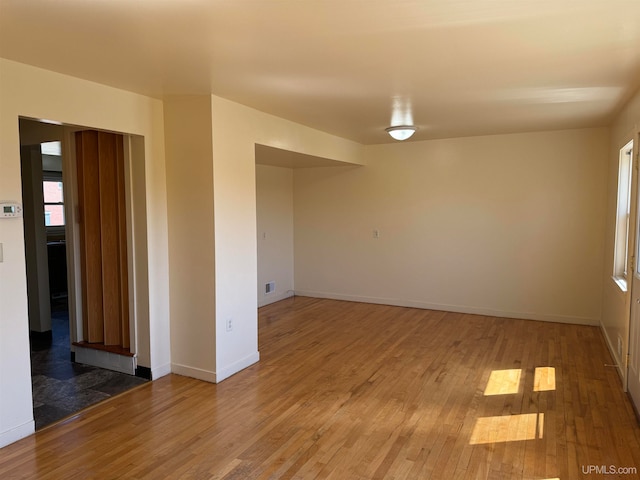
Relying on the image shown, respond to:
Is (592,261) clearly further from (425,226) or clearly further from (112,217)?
(112,217)

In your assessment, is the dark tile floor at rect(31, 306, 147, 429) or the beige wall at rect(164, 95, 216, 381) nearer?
the dark tile floor at rect(31, 306, 147, 429)

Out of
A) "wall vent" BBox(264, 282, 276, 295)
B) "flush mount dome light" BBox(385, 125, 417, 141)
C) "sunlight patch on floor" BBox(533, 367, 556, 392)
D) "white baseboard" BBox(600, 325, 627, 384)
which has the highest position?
"flush mount dome light" BBox(385, 125, 417, 141)

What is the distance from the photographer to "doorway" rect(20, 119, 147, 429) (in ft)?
11.2

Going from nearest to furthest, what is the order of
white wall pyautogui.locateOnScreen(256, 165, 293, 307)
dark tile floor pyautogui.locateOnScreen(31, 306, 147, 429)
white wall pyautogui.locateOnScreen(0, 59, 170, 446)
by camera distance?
white wall pyautogui.locateOnScreen(0, 59, 170, 446)
dark tile floor pyautogui.locateOnScreen(31, 306, 147, 429)
white wall pyautogui.locateOnScreen(256, 165, 293, 307)

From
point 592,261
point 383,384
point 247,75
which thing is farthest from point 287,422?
point 592,261

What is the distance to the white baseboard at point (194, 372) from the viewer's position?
12.2 ft

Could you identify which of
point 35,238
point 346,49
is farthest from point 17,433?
point 346,49

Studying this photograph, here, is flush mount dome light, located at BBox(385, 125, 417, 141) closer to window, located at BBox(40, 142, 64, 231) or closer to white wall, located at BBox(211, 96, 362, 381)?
white wall, located at BBox(211, 96, 362, 381)

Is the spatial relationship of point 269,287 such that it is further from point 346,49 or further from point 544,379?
point 346,49

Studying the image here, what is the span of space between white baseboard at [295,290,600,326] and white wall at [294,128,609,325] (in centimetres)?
2

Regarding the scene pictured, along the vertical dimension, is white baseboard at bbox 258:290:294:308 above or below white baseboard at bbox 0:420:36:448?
above

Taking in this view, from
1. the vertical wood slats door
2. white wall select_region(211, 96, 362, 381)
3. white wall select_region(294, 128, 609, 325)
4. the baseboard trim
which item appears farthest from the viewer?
white wall select_region(294, 128, 609, 325)

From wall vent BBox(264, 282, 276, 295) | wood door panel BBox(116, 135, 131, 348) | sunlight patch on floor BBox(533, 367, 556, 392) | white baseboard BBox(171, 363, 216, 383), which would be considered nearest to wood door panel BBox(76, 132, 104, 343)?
wood door panel BBox(116, 135, 131, 348)

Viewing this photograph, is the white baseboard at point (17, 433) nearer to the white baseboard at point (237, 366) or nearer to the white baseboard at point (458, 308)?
the white baseboard at point (237, 366)
